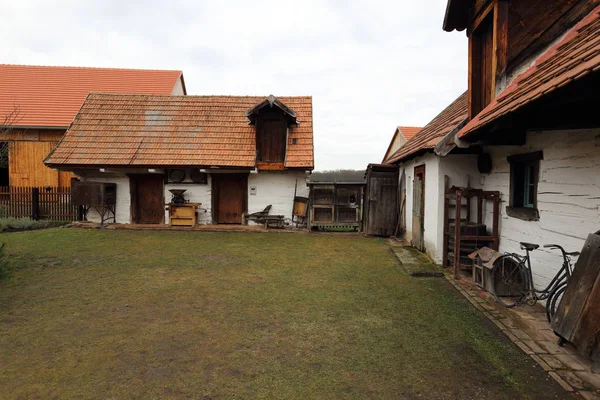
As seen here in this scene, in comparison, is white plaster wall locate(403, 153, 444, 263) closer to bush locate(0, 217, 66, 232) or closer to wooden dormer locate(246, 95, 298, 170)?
wooden dormer locate(246, 95, 298, 170)

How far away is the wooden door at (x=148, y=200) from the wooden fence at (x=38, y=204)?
8.26 ft

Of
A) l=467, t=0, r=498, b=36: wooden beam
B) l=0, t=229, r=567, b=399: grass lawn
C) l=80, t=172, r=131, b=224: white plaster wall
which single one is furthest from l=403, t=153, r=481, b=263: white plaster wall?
l=80, t=172, r=131, b=224: white plaster wall

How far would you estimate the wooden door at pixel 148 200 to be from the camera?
44.9 ft

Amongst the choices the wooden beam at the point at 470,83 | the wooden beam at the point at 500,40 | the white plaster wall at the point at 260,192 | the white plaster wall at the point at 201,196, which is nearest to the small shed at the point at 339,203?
the white plaster wall at the point at 260,192

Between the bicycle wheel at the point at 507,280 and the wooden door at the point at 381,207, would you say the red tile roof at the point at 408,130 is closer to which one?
the wooden door at the point at 381,207

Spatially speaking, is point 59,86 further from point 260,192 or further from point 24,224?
point 260,192

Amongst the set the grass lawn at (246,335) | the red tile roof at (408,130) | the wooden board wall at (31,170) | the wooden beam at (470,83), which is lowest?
the grass lawn at (246,335)

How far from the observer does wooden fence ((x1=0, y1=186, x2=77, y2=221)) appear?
14.0m

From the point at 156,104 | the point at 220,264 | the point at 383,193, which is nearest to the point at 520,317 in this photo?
the point at 220,264

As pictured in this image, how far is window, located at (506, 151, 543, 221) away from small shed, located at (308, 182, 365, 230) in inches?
257

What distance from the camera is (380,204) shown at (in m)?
11.9

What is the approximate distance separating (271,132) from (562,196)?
34.5ft

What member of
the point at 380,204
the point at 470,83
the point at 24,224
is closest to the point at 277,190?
the point at 380,204

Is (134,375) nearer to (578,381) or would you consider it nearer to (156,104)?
(578,381)
